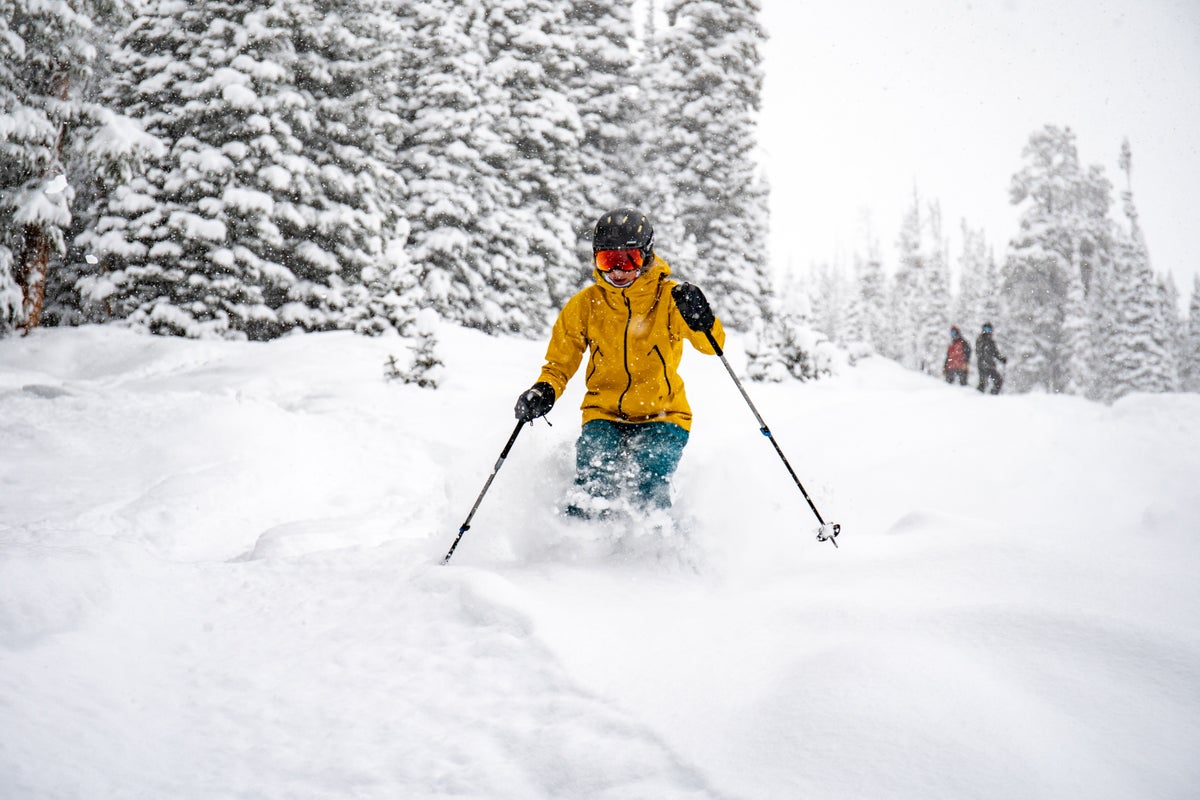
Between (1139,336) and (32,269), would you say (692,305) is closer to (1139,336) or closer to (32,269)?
(32,269)

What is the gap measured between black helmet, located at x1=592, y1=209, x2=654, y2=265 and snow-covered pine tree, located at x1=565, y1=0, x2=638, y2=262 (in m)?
18.9

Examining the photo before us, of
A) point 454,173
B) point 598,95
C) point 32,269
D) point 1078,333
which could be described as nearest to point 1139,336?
point 1078,333

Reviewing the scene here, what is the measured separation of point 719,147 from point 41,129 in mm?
17341

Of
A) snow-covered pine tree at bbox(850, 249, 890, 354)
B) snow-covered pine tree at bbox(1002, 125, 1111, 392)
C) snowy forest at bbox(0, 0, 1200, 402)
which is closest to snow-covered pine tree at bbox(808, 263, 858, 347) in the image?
snow-covered pine tree at bbox(850, 249, 890, 354)

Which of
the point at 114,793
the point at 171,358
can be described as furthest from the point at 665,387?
the point at 171,358


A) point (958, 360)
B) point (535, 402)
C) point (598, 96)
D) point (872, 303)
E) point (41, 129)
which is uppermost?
point (598, 96)

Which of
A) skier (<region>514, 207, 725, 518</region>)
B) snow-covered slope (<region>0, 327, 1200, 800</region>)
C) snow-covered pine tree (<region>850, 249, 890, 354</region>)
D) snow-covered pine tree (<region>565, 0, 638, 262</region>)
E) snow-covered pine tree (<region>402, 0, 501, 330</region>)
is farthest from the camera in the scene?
snow-covered pine tree (<region>850, 249, 890, 354</region>)

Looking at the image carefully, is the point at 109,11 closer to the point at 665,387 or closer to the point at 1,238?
the point at 1,238

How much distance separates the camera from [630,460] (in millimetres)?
4055

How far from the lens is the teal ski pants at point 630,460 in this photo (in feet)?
13.2

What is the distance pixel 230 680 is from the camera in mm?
2482

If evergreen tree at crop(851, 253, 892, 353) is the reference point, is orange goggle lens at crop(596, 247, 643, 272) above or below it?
below

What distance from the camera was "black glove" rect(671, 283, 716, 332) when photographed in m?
3.86

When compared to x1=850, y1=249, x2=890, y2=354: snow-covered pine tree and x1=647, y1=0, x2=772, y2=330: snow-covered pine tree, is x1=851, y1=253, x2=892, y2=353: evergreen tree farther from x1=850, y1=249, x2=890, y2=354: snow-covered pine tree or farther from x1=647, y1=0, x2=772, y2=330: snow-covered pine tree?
x1=647, y1=0, x2=772, y2=330: snow-covered pine tree
